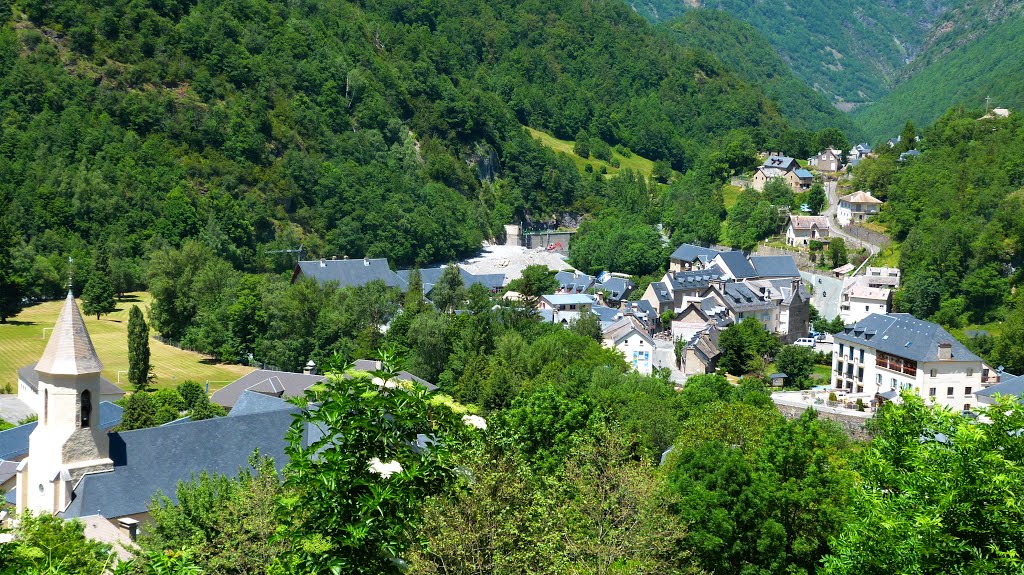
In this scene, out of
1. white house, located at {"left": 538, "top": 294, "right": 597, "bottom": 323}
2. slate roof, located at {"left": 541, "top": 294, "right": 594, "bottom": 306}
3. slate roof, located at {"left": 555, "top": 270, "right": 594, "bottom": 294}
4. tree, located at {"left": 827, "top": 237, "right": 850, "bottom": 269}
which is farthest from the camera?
slate roof, located at {"left": 555, "top": 270, "right": 594, "bottom": 294}

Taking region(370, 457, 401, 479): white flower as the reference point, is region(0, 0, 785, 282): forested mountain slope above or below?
above

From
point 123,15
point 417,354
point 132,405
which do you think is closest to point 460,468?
point 132,405

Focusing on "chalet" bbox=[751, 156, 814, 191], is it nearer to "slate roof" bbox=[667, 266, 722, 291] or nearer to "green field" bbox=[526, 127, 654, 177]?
"slate roof" bbox=[667, 266, 722, 291]

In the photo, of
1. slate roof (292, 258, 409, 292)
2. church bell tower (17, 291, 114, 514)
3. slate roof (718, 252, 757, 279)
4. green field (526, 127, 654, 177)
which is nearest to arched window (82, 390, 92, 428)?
church bell tower (17, 291, 114, 514)

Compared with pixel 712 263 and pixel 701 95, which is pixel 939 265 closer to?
pixel 712 263

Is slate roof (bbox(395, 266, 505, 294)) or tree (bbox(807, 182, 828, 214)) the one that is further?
tree (bbox(807, 182, 828, 214))

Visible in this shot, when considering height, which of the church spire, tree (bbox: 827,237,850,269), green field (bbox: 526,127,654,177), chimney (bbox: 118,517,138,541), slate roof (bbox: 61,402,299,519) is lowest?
chimney (bbox: 118,517,138,541)
